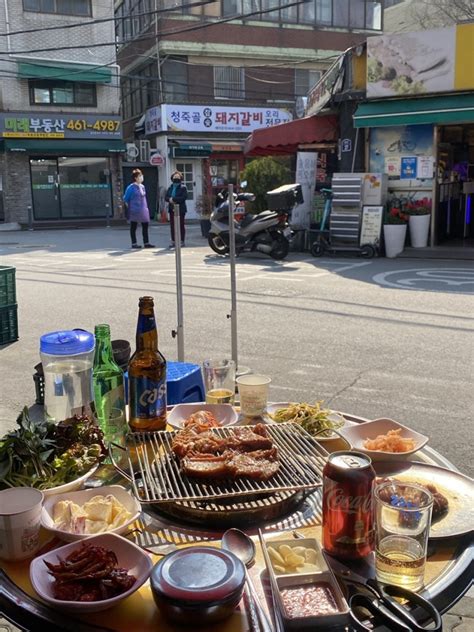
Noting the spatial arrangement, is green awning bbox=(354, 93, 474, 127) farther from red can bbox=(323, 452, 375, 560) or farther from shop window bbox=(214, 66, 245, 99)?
shop window bbox=(214, 66, 245, 99)

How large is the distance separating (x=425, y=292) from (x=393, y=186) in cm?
547

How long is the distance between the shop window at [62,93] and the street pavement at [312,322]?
45.8ft

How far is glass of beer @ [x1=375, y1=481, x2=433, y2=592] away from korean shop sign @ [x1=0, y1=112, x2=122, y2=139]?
2572 centimetres

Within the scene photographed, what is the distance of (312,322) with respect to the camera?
25.2 ft

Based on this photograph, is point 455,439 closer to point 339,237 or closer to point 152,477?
point 152,477

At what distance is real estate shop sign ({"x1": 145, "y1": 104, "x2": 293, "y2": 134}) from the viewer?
2759cm

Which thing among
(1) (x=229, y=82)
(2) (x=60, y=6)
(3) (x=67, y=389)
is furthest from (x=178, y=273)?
(1) (x=229, y=82)

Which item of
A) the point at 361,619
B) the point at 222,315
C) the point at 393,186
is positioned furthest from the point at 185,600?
the point at 393,186

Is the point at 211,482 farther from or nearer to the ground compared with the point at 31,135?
nearer to the ground

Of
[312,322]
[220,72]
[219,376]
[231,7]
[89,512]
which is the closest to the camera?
[89,512]

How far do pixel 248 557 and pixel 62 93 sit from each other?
27171 millimetres

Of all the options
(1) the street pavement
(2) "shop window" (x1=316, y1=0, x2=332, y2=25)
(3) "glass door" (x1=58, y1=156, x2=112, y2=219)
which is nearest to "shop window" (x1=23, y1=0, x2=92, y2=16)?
(3) "glass door" (x1=58, y1=156, x2=112, y2=219)

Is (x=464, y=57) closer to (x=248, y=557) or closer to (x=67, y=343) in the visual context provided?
(x=67, y=343)

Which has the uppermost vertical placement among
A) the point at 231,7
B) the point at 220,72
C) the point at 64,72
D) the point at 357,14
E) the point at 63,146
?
the point at 357,14
